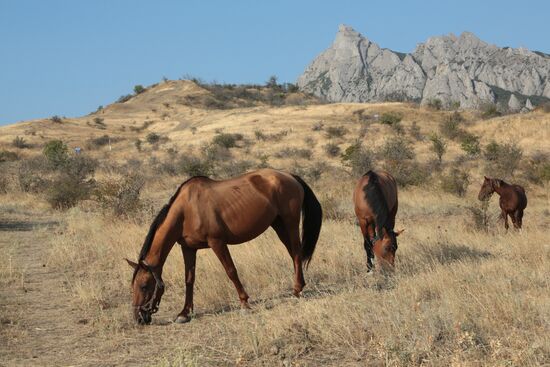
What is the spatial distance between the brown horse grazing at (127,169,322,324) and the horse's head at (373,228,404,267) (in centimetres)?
102

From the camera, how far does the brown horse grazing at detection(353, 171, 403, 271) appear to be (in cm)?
741

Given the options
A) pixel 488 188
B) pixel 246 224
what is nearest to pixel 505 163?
pixel 488 188

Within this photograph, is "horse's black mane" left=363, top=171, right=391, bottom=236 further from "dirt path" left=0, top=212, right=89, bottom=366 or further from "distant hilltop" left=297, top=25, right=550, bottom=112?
"distant hilltop" left=297, top=25, right=550, bottom=112

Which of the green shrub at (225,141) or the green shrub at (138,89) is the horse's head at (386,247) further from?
the green shrub at (138,89)

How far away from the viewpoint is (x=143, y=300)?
241 inches

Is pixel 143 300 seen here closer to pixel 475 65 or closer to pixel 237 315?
pixel 237 315

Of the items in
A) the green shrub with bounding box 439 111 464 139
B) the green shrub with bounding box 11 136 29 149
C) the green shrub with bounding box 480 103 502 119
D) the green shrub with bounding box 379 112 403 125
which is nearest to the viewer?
the green shrub with bounding box 439 111 464 139

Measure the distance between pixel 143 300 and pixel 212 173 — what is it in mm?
20411

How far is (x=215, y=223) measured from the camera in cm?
649

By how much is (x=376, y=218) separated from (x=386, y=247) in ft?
2.14

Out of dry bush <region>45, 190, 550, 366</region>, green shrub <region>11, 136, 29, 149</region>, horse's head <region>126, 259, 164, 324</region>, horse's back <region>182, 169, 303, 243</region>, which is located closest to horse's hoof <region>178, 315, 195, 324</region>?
dry bush <region>45, 190, 550, 366</region>

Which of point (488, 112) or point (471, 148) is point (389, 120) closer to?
point (488, 112)

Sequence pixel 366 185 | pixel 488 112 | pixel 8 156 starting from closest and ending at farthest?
pixel 366 185 → pixel 8 156 → pixel 488 112

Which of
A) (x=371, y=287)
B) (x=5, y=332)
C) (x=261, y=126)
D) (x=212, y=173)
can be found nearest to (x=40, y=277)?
(x=5, y=332)
